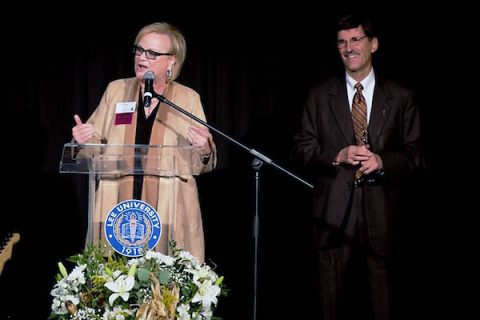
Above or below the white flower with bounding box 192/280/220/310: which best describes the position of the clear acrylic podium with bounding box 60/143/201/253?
above

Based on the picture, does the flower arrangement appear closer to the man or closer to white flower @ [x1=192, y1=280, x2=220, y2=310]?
white flower @ [x1=192, y1=280, x2=220, y2=310]

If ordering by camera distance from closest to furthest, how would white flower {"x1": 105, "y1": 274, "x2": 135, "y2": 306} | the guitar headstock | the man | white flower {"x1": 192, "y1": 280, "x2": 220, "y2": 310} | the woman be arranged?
white flower {"x1": 105, "y1": 274, "x2": 135, "y2": 306} → white flower {"x1": 192, "y1": 280, "x2": 220, "y2": 310} → the woman → the guitar headstock → the man

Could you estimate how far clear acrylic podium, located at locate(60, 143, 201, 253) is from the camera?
334 centimetres

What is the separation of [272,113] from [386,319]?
149 centimetres

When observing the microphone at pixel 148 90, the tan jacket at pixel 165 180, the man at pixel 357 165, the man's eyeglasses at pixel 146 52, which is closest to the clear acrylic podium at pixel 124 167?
the tan jacket at pixel 165 180

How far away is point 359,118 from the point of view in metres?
4.22

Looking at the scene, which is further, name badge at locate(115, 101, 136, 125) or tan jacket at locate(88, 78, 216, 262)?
name badge at locate(115, 101, 136, 125)

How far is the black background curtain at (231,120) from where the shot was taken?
495 centimetres

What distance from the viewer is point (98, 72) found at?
500 centimetres

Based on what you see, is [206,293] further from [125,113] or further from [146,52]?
[146,52]

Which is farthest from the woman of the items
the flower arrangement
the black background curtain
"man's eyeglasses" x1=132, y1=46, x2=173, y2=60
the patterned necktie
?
the black background curtain

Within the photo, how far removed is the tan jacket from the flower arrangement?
12.8 inches

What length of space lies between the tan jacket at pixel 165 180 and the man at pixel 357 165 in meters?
0.66

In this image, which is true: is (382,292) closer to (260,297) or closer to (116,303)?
(260,297)
